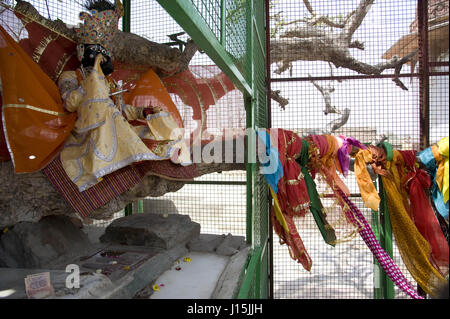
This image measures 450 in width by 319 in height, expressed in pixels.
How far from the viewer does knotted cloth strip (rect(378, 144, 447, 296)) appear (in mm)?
2730

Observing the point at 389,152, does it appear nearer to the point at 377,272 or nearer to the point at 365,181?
the point at 365,181

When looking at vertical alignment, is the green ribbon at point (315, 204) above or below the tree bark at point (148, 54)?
below

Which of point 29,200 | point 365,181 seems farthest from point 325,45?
point 29,200

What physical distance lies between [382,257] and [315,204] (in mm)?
778

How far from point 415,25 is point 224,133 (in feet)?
8.33

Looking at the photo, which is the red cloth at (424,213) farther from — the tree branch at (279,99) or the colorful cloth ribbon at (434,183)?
the tree branch at (279,99)

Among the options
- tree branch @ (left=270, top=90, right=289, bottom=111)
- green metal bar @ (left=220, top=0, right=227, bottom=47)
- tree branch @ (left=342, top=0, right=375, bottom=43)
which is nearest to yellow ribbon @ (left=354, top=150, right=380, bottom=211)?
tree branch @ (left=270, top=90, right=289, bottom=111)

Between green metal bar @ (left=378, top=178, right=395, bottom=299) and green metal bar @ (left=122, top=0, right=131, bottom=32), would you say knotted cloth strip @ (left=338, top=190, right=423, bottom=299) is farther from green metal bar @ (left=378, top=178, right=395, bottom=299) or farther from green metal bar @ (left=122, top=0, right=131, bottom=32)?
green metal bar @ (left=122, top=0, right=131, bottom=32)

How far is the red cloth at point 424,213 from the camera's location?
8.98 ft

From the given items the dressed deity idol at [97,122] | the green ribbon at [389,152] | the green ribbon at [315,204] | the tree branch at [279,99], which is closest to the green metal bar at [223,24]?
the dressed deity idol at [97,122]

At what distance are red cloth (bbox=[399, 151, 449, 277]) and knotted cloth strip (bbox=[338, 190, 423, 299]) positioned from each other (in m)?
0.39

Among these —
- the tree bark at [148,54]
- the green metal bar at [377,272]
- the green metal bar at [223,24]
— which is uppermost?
the tree bark at [148,54]

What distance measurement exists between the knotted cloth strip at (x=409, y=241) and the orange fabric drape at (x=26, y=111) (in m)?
2.87
